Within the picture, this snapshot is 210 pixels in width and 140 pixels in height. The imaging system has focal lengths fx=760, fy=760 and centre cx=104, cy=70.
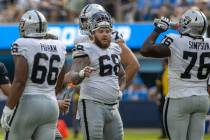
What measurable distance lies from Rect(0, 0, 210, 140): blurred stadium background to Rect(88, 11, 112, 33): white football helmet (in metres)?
8.79

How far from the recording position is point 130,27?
55.3 feet

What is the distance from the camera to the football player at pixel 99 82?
7.21m

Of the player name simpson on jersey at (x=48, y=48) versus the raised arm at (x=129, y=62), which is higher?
the player name simpson on jersey at (x=48, y=48)

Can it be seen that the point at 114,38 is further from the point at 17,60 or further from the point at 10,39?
the point at 10,39

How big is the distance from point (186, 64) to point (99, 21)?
0.95 m

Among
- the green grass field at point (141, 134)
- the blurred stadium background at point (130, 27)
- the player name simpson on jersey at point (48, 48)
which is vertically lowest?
the green grass field at point (141, 134)

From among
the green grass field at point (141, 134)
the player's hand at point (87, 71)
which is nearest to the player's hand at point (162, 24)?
the player's hand at point (87, 71)

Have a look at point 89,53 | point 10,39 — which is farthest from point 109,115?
point 10,39

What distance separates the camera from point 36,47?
6.70 meters

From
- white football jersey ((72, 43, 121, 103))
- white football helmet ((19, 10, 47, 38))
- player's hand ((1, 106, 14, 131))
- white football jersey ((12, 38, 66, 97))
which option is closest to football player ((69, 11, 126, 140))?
white football jersey ((72, 43, 121, 103))

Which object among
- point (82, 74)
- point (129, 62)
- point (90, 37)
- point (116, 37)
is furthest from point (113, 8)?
point (82, 74)

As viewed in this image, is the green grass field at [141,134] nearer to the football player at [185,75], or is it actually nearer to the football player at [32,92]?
the football player at [185,75]

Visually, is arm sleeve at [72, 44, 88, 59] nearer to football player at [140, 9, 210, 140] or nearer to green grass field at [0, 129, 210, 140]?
football player at [140, 9, 210, 140]

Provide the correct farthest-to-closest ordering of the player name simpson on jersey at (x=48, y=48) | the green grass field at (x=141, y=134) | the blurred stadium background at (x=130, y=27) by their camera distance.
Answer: the blurred stadium background at (x=130, y=27) → the green grass field at (x=141, y=134) → the player name simpson on jersey at (x=48, y=48)
